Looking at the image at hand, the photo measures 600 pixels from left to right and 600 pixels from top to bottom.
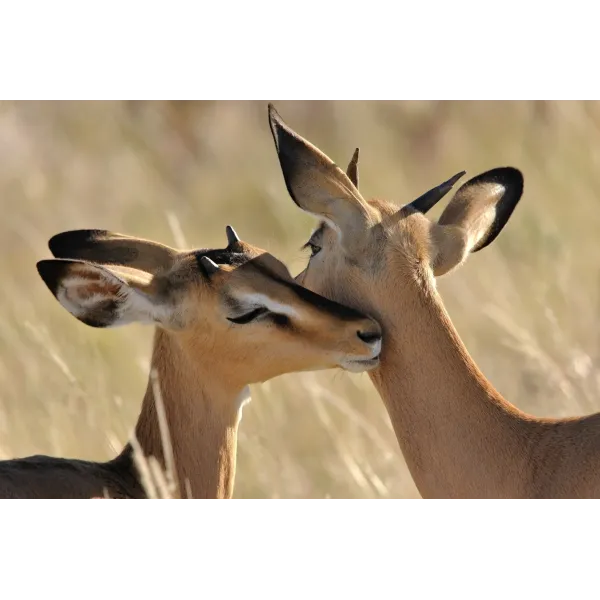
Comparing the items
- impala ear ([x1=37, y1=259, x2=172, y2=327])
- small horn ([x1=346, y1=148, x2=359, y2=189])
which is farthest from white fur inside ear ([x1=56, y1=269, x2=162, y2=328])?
small horn ([x1=346, y1=148, x2=359, y2=189])

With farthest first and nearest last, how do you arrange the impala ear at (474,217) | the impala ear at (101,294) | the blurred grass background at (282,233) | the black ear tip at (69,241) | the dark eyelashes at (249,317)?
the blurred grass background at (282,233) < the black ear tip at (69,241) < the impala ear at (474,217) < the dark eyelashes at (249,317) < the impala ear at (101,294)

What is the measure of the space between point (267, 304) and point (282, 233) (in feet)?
16.5

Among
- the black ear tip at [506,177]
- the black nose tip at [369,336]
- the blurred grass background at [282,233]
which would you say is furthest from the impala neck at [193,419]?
the black ear tip at [506,177]

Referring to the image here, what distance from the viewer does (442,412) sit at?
5.34 m

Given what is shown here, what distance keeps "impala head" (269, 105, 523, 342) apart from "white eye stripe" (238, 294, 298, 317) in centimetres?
23

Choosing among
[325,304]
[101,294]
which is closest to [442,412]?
[325,304]

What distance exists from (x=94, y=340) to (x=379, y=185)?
2.76 m

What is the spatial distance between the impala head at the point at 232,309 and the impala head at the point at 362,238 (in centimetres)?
15

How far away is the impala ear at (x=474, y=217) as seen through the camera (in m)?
5.52

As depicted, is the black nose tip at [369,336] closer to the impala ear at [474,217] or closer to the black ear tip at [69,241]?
the impala ear at [474,217]

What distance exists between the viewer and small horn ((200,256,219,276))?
18.0 ft

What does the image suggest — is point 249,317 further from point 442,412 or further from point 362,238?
point 442,412

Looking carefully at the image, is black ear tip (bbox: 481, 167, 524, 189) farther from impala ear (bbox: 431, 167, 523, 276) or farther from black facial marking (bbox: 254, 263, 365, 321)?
black facial marking (bbox: 254, 263, 365, 321)

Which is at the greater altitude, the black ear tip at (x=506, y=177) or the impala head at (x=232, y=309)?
the black ear tip at (x=506, y=177)
